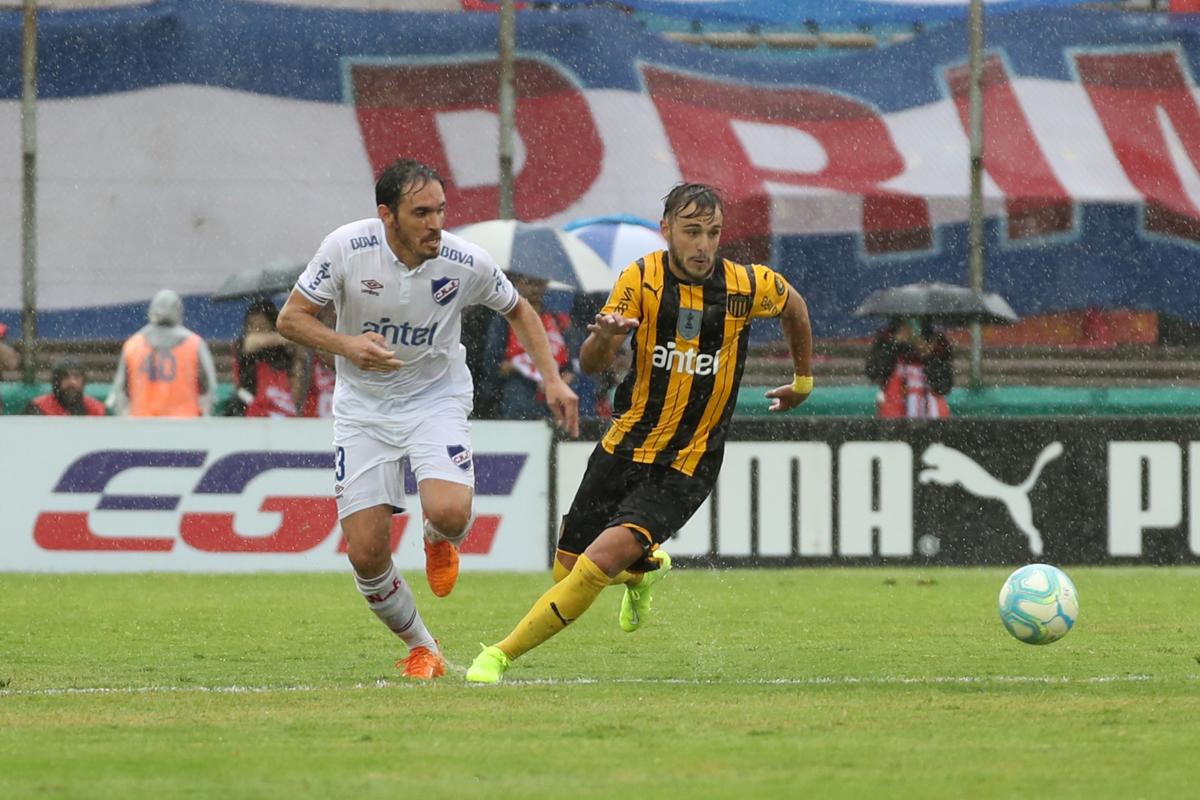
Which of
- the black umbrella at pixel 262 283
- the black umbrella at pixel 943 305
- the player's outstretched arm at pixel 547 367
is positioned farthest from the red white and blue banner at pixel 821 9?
the player's outstretched arm at pixel 547 367

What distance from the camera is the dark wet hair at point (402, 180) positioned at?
807cm

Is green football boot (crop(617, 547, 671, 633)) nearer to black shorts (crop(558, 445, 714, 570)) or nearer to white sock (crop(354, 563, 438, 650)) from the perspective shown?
black shorts (crop(558, 445, 714, 570))

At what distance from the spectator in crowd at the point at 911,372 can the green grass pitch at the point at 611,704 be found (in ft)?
13.1

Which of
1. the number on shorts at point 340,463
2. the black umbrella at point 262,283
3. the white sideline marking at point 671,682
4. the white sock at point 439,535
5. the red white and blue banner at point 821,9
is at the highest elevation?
the red white and blue banner at point 821,9

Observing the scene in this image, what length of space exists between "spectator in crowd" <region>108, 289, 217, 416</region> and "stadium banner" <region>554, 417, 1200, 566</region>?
2890mm

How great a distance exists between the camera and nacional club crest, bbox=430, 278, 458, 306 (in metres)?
8.28

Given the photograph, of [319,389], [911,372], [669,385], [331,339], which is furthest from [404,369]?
[911,372]

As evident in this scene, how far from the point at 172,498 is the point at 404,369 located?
6.94 meters

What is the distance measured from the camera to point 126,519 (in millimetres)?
14859

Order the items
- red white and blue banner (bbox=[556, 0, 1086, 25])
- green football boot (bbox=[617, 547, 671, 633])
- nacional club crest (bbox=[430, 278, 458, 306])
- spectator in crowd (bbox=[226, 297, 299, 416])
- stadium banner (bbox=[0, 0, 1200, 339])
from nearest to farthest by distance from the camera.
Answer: nacional club crest (bbox=[430, 278, 458, 306]) < green football boot (bbox=[617, 547, 671, 633]) < spectator in crowd (bbox=[226, 297, 299, 416]) < stadium banner (bbox=[0, 0, 1200, 339]) < red white and blue banner (bbox=[556, 0, 1086, 25])

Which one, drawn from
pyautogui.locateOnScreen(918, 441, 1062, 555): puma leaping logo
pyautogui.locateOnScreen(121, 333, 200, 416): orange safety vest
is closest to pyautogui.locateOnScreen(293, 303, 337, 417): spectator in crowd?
pyautogui.locateOnScreen(121, 333, 200, 416): orange safety vest

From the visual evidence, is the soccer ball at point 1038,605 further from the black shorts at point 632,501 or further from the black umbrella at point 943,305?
the black umbrella at point 943,305

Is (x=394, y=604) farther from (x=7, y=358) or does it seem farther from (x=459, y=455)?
(x=7, y=358)

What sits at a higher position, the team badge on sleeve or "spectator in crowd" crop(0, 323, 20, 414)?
"spectator in crowd" crop(0, 323, 20, 414)
